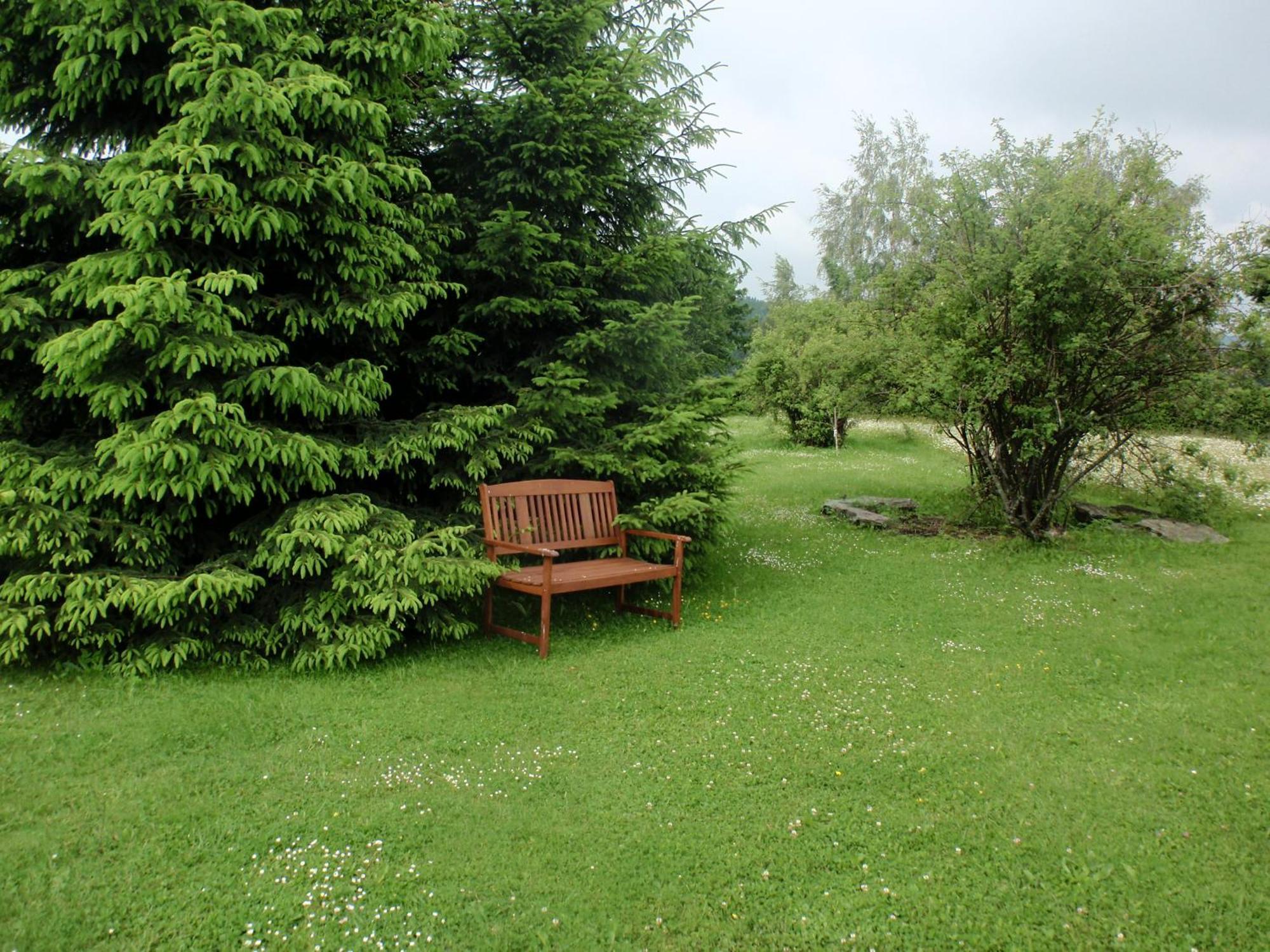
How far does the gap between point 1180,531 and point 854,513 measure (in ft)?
12.7

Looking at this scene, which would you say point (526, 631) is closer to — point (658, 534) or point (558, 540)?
point (558, 540)

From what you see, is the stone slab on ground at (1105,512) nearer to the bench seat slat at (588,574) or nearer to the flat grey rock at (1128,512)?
the flat grey rock at (1128,512)

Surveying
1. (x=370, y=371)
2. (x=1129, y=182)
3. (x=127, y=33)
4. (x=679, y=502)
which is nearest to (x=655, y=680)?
(x=679, y=502)

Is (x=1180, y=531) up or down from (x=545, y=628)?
up

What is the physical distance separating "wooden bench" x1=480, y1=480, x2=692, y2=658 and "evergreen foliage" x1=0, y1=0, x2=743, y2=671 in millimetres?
267

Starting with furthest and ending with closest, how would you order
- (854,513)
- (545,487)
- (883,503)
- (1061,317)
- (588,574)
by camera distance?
(883,503) < (854,513) < (1061,317) < (545,487) < (588,574)

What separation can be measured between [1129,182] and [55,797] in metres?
10.6

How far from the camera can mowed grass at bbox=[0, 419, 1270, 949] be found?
3111 mm

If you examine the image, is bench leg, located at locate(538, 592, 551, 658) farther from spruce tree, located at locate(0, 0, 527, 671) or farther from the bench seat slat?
spruce tree, located at locate(0, 0, 527, 671)

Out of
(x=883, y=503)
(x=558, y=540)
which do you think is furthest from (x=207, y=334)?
(x=883, y=503)

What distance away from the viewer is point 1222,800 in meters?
4.05

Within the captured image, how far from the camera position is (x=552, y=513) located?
22.6ft

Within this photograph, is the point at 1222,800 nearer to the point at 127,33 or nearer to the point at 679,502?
the point at 679,502

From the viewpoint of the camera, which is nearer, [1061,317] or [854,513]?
[1061,317]
